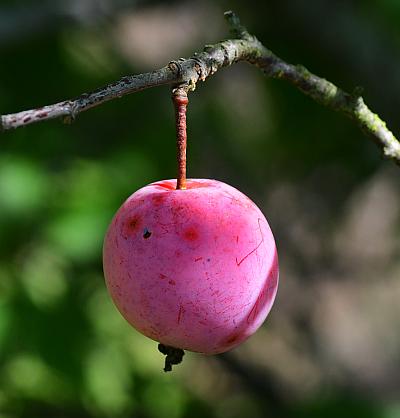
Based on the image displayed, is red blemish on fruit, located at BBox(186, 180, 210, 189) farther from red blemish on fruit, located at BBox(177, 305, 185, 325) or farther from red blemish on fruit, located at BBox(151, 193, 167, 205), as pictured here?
red blemish on fruit, located at BBox(177, 305, 185, 325)

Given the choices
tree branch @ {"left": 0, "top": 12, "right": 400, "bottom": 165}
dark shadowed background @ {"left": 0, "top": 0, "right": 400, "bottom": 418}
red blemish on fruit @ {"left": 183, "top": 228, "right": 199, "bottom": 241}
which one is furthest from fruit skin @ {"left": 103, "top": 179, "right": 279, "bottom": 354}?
dark shadowed background @ {"left": 0, "top": 0, "right": 400, "bottom": 418}

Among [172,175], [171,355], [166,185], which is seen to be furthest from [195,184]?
[172,175]

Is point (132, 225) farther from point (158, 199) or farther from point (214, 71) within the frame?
point (214, 71)

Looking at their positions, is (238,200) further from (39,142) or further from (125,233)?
(39,142)

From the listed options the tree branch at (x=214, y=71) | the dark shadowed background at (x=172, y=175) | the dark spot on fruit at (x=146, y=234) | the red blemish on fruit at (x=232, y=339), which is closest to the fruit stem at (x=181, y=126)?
the tree branch at (x=214, y=71)

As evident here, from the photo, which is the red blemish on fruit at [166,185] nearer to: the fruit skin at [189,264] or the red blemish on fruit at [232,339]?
the fruit skin at [189,264]

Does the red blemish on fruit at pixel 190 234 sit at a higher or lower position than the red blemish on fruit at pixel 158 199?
lower
